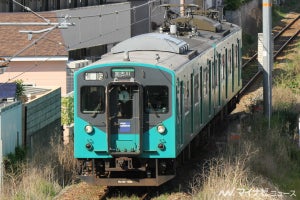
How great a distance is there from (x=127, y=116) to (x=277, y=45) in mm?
25845

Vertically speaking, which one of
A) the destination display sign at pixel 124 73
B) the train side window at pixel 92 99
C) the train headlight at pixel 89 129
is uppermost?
the destination display sign at pixel 124 73

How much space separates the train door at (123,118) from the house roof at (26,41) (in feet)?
35.8

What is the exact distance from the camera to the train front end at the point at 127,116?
1484cm

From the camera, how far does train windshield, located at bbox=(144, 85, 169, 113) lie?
587 inches

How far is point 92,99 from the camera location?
15.2 meters

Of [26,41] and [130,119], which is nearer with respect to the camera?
[130,119]

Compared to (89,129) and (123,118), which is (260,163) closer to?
(123,118)

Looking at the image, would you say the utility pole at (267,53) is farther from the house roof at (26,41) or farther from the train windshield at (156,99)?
the train windshield at (156,99)

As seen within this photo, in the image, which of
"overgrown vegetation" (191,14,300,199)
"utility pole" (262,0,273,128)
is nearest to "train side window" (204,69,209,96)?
"overgrown vegetation" (191,14,300,199)

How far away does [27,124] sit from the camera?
18078mm

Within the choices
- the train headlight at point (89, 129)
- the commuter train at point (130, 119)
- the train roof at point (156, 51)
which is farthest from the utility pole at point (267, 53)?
the train headlight at point (89, 129)

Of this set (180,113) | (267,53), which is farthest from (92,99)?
(267,53)

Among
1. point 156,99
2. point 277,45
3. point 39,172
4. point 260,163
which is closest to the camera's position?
point 156,99

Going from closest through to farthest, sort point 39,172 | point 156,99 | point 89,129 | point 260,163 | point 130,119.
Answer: point 130,119 → point 156,99 → point 89,129 → point 39,172 → point 260,163
